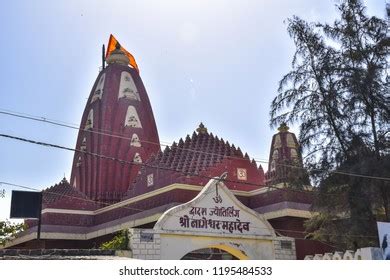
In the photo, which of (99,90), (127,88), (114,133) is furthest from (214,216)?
(99,90)

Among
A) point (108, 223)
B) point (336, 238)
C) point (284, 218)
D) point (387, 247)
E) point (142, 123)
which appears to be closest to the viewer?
point (387, 247)

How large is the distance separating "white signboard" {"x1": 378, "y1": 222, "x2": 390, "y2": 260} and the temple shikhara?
329cm

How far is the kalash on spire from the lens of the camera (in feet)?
88.5

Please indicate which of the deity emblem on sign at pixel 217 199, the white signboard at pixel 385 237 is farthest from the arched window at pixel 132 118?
the white signboard at pixel 385 237

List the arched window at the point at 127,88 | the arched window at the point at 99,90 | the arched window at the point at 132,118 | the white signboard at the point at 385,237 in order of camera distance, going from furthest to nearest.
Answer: the arched window at the point at 99,90, the arched window at the point at 127,88, the arched window at the point at 132,118, the white signboard at the point at 385,237

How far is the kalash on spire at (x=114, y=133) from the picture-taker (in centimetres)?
2697

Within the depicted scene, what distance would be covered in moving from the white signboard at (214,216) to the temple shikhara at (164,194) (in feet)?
0.09

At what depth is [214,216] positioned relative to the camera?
1551 cm

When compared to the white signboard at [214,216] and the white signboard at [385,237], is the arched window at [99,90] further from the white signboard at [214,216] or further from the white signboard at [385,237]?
the white signboard at [385,237]

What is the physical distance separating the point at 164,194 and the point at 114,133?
333 inches

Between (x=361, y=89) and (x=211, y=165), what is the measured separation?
7.17 m

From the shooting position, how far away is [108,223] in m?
23.2
